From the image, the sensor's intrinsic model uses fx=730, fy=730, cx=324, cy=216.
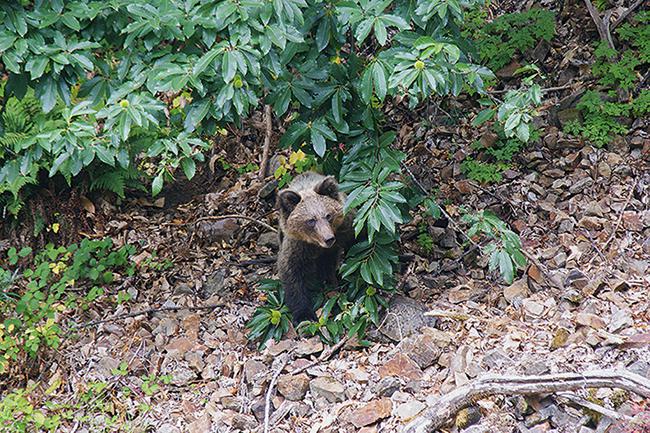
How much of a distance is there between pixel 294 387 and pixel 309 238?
5.25ft

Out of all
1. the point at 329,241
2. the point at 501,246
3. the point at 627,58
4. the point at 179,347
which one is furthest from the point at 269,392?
the point at 627,58

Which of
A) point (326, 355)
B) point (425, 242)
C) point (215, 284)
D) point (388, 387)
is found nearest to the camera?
point (388, 387)

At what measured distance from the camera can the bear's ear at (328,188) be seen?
22.7 ft

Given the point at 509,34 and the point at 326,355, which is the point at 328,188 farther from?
the point at 509,34

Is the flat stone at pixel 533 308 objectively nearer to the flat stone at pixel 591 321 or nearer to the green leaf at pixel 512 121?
the flat stone at pixel 591 321

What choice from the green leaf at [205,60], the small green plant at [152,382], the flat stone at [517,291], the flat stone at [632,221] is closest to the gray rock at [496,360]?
Answer: the flat stone at [517,291]

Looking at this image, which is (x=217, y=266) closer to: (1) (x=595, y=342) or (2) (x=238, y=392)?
(2) (x=238, y=392)

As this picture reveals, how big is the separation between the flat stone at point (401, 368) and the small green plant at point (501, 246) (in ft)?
3.31

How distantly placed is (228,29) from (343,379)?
2885 mm

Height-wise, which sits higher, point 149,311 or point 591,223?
point 591,223

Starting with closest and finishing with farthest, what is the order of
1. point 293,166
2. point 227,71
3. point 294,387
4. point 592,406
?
point 592,406 < point 227,71 < point 294,387 < point 293,166

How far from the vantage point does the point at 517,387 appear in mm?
4746

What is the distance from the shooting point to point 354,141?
6250 mm

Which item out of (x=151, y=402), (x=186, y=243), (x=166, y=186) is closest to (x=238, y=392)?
(x=151, y=402)
